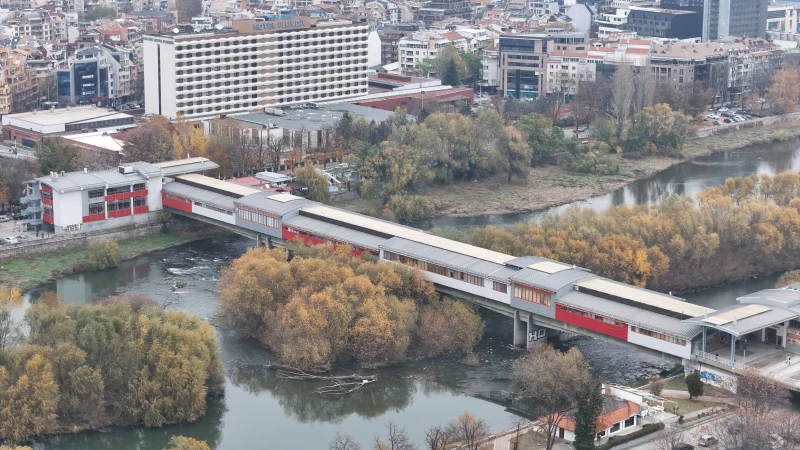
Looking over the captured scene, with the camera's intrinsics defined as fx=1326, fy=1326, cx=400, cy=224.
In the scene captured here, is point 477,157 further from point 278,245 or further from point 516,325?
point 516,325

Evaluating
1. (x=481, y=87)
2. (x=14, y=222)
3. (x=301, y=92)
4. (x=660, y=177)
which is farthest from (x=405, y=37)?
(x=14, y=222)

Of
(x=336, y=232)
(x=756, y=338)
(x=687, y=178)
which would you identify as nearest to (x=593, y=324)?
(x=756, y=338)

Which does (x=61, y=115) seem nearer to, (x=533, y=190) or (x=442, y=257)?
(x=533, y=190)

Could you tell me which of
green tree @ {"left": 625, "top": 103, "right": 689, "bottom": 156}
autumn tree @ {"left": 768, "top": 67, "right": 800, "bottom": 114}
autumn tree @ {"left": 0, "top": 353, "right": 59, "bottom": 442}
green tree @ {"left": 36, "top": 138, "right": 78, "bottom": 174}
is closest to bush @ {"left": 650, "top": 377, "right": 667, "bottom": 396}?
autumn tree @ {"left": 0, "top": 353, "right": 59, "bottom": 442}

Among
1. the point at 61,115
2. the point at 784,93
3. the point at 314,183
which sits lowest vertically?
the point at 314,183

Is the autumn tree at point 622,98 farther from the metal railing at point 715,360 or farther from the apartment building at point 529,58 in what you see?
the metal railing at point 715,360

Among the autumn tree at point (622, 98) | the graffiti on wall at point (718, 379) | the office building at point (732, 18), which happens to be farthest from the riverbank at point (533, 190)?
the office building at point (732, 18)

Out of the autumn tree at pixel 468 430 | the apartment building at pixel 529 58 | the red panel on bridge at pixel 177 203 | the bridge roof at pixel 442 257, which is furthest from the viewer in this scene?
the apartment building at pixel 529 58
